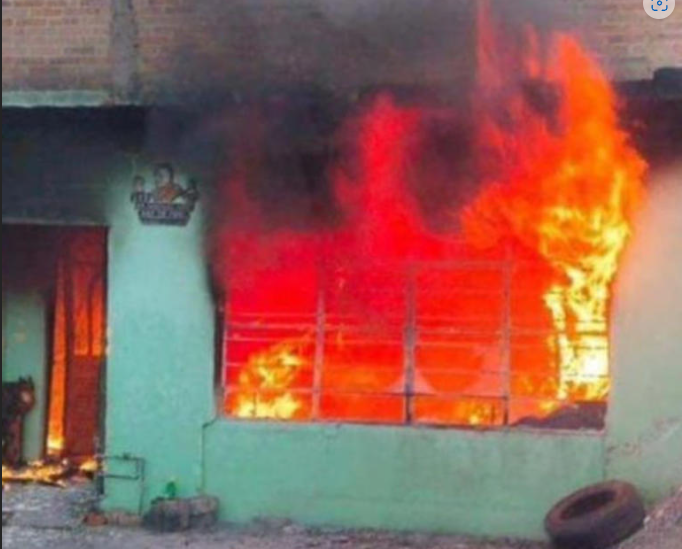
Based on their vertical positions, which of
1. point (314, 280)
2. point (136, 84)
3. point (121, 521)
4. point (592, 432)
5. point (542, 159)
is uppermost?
point (136, 84)

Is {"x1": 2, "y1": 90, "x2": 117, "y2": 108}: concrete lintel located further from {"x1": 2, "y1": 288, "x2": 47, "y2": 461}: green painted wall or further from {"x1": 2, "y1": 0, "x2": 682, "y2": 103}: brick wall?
{"x1": 2, "y1": 288, "x2": 47, "y2": 461}: green painted wall

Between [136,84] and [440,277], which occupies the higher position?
[136,84]

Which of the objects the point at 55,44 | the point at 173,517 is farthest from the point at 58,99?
the point at 173,517

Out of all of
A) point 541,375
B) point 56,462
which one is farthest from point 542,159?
point 56,462

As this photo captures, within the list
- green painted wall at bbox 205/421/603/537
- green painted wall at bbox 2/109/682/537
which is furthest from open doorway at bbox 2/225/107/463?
green painted wall at bbox 205/421/603/537

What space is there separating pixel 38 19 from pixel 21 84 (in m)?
0.57

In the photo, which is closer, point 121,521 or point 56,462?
point 121,521

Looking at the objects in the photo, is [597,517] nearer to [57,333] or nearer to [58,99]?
[58,99]

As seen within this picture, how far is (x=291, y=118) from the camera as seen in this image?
31.4ft

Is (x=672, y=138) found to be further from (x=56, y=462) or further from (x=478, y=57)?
(x=56, y=462)

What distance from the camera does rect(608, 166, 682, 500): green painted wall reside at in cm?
920

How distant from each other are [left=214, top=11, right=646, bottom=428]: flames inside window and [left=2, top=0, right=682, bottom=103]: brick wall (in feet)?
1.06

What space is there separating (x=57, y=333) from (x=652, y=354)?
5.83 meters

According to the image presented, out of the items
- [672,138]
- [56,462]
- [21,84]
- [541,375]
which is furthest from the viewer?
[56,462]
